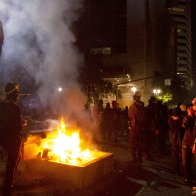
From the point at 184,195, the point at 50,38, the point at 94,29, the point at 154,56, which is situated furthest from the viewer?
the point at 154,56

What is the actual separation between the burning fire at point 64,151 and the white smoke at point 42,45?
369 cm

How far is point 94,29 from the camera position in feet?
110

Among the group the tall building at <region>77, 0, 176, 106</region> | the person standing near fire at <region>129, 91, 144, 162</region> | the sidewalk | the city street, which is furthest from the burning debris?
the tall building at <region>77, 0, 176, 106</region>

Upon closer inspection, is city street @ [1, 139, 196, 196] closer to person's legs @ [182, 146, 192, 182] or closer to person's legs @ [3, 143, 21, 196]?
person's legs @ [182, 146, 192, 182]

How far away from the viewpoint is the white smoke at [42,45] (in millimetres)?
9805

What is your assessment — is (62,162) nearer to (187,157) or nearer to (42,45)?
(187,157)

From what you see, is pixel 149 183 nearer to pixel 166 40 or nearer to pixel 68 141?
pixel 68 141

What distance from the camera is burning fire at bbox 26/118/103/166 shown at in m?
6.45

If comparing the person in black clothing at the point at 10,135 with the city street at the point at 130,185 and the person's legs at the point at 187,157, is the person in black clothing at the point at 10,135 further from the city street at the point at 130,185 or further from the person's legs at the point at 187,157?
the person's legs at the point at 187,157

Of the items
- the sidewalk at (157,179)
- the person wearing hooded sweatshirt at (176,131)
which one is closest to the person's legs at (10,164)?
the sidewalk at (157,179)

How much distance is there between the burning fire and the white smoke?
3.69m

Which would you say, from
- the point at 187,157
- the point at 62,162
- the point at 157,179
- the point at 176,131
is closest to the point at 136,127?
the point at 176,131

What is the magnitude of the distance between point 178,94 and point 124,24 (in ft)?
55.9

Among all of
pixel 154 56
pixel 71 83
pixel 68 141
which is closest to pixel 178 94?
pixel 154 56
